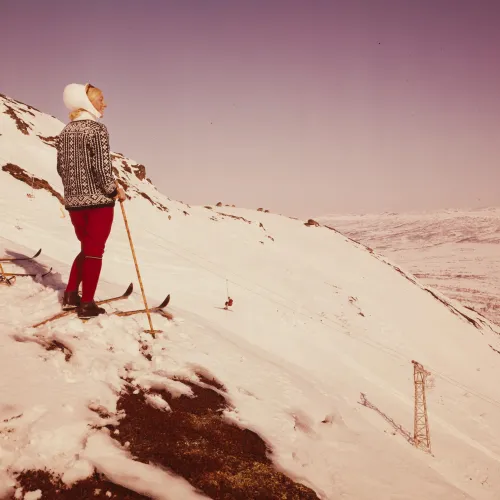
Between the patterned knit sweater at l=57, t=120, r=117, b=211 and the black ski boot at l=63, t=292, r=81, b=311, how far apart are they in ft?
4.13

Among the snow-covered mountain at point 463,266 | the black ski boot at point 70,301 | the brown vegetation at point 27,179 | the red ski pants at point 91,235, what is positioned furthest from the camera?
the snow-covered mountain at point 463,266

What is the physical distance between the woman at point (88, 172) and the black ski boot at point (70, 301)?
37 centimetres

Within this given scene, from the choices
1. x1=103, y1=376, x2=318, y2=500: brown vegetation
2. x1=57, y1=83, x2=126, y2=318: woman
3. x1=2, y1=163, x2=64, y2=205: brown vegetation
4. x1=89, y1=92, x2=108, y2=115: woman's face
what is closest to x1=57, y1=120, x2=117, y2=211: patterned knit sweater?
x1=57, y1=83, x2=126, y2=318: woman

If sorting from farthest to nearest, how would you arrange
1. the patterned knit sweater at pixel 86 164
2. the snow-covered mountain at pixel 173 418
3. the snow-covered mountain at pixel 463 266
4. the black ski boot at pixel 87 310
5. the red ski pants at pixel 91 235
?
the snow-covered mountain at pixel 463 266
the black ski boot at pixel 87 310
the red ski pants at pixel 91 235
the patterned knit sweater at pixel 86 164
the snow-covered mountain at pixel 173 418

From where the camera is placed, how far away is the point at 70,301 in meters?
4.43

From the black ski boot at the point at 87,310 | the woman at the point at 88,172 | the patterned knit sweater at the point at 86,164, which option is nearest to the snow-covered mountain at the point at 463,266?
the black ski boot at the point at 87,310

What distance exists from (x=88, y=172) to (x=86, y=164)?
101 millimetres

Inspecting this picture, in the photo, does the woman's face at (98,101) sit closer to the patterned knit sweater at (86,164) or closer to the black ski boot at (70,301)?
the patterned knit sweater at (86,164)

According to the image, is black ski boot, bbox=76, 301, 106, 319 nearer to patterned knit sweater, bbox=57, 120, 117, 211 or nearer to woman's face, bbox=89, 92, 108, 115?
patterned knit sweater, bbox=57, 120, 117, 211

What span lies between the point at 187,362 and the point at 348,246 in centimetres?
5077

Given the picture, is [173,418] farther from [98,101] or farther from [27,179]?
[27,179]

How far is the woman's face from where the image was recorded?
408 centimetres

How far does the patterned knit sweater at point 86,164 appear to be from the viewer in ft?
12.8

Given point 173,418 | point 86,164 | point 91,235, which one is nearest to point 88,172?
point 86,164
